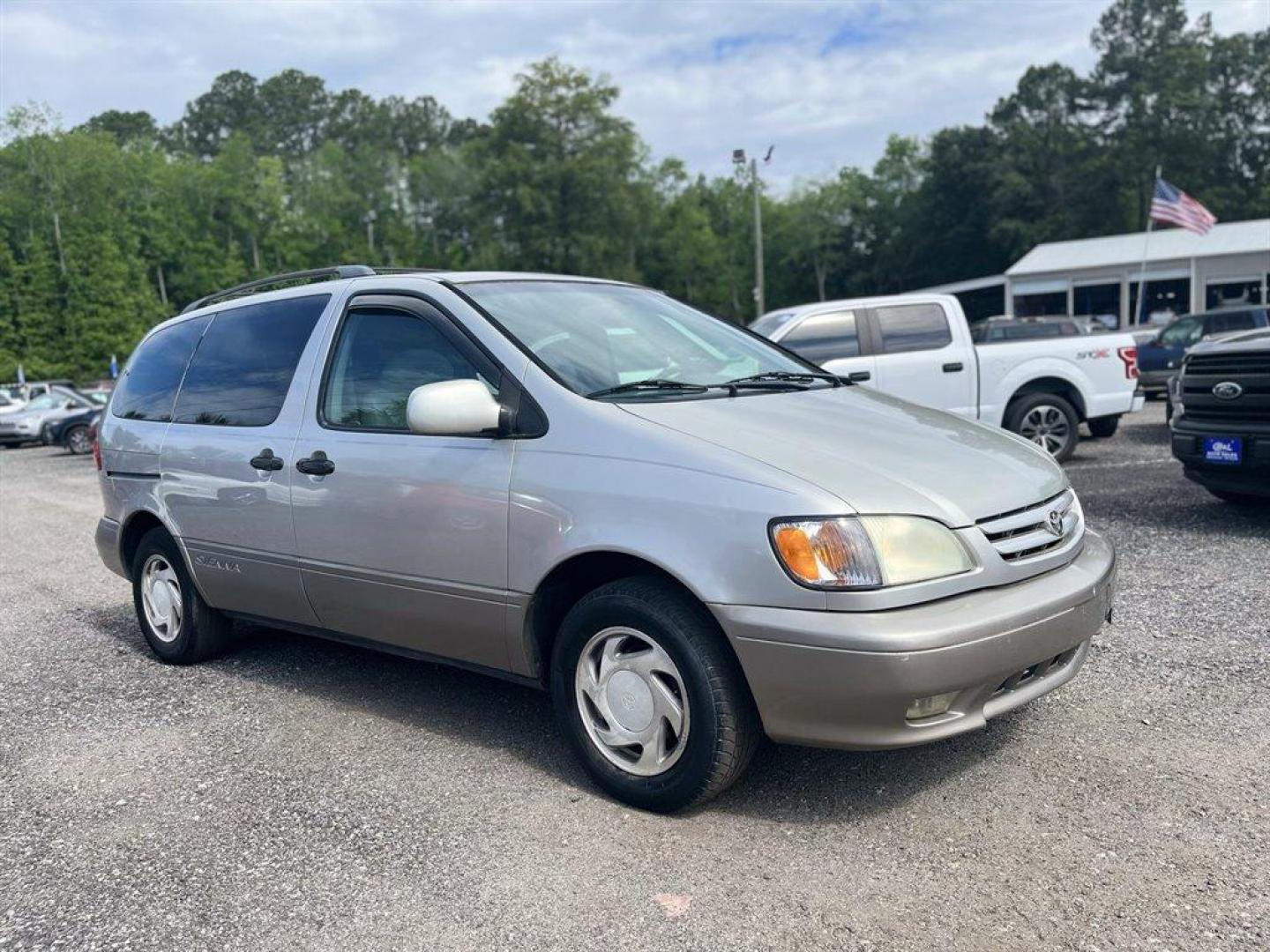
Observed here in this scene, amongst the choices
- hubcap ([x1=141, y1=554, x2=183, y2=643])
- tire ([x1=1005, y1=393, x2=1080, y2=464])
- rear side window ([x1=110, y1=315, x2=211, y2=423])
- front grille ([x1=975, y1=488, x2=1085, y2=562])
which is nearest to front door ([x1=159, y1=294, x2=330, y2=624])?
rear side window ([x1=110, y1=315, x2=211, y2=423])

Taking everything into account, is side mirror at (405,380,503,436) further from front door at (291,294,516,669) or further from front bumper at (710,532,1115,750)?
front bumper at (710,532,1115,750)

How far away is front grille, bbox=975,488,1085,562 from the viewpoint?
3.20 meters

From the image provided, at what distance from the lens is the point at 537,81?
60906mm

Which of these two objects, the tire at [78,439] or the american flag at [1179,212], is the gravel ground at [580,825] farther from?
the american flag at [1179,212]

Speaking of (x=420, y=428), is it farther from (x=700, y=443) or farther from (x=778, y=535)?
(x=778, y=535)

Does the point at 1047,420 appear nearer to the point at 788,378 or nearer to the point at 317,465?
the point at 788,378

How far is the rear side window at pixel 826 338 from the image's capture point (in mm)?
10797

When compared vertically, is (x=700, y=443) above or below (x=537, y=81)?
below

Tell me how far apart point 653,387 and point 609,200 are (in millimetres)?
59147

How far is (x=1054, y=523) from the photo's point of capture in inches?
135

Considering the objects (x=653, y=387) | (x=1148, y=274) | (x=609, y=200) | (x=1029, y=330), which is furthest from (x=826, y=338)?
(x=609, y=200)

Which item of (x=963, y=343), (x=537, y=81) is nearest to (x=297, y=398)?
(x=963, y=343)

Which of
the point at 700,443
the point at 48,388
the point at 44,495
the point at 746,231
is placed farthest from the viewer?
the point at 746,231

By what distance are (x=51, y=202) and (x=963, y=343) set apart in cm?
6239
